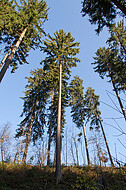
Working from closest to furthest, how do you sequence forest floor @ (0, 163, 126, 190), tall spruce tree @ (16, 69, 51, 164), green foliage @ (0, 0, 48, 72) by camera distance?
forest floor @ (0, 163, 126, 190) → green foliage @ (0, 0, 48, 72) → tall spruce tree @ (16, 69, 51, 164)

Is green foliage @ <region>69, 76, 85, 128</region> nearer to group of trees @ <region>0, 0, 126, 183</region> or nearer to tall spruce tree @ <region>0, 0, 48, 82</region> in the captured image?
group of trees @ <region>0, 0, 126, 183</region>

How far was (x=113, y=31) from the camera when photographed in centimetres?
1383

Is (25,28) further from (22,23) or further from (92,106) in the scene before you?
(92,106)

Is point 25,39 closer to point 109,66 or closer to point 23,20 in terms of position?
point 23,20

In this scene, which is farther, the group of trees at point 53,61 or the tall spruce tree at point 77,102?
the tall spruce tree at point 77,102

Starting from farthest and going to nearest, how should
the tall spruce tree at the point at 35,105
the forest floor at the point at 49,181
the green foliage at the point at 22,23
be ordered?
the tall spruce tree at the point at 35,105 → the green foliage at the point at 22,23 → the forest floor at the point at 49,181

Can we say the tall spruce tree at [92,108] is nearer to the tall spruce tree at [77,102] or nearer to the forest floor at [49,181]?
the tall spruce tree at [77,102]

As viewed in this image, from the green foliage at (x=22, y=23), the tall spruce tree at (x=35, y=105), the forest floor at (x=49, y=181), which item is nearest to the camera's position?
the forest floor at (x=49, y=181)

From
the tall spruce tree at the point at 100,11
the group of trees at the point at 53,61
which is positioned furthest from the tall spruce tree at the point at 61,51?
the tall spruce tree at the point at 100,11

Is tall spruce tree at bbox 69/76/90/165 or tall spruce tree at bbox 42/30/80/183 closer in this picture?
tall spruce tree at bbox 42/30/80/183

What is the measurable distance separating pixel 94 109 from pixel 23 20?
45.0ft

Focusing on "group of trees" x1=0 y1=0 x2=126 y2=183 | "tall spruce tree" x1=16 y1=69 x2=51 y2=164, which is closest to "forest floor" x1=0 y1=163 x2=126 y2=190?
"group of trees" x1=0 y1=0 x2=126 y2=183

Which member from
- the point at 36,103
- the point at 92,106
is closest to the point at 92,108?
the point at 92,106

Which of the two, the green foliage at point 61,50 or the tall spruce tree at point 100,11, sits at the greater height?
the green foliage at point 61,50
